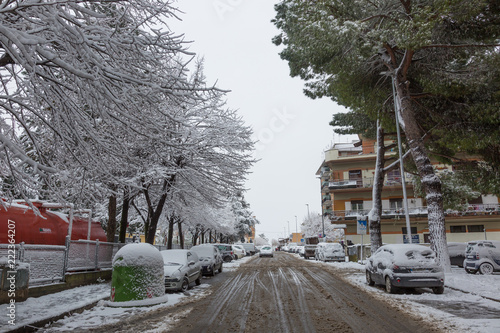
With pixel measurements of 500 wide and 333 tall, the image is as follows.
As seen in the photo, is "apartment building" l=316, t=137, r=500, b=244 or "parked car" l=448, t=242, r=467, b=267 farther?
"apartment building" l=316, t=137, r=500, b=244

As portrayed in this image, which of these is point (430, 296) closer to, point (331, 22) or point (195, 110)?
point (331, 22)

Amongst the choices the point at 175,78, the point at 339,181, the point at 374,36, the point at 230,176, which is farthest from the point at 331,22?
the point at 339,181

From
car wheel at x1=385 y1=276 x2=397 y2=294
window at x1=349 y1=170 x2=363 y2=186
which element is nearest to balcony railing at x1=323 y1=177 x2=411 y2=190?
window at x1=349 y1=170 x2=363 y2=186

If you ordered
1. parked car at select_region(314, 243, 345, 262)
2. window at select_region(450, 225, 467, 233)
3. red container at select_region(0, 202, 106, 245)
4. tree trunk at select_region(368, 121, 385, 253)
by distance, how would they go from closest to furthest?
red container at select_region(0, 202, 106, 245), tree trunk at select_region(368, 121, 385, 253), parked car at select_region(314, 243, 345, 262), window at select_region(450, 225, 467, 233)

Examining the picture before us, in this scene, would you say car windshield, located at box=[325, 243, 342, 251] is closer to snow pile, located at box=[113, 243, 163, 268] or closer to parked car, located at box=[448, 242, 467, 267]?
parked car, located at box=[448, 242, 467, 267]

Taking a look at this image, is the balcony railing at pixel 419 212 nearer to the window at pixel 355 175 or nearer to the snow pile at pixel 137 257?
the window at pixel 355 175

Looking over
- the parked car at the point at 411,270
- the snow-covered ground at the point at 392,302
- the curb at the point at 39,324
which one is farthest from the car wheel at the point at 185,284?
the parked car at the point at 411,270

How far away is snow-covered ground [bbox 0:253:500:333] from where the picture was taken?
22.2ft

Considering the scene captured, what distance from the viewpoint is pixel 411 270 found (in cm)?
1064

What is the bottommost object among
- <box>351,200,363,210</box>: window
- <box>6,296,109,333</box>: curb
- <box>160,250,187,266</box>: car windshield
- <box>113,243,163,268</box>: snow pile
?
<box>6,296,109,333</box>: curb

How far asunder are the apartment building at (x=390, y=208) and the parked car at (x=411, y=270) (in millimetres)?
32448

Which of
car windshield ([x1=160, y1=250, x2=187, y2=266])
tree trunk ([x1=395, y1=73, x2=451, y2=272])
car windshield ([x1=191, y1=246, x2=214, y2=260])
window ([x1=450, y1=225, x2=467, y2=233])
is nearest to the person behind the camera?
car windshield ([x1=160, y1=250, x2=187, y2=266])

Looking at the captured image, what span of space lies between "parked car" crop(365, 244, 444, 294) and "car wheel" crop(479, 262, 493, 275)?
7594 mm

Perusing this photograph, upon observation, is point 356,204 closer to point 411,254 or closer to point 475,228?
point 475,228
